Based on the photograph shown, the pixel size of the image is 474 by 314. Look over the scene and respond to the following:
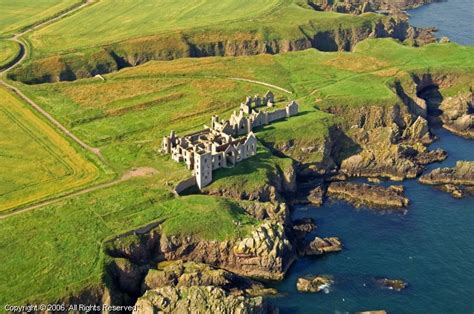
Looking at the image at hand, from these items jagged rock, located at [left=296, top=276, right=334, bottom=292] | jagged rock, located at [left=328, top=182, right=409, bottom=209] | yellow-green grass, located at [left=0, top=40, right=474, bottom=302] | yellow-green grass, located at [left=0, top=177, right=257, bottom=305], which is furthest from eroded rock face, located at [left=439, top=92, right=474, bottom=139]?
yellow-green grass, located at [left=0, top=177, right=257, bottom=305]

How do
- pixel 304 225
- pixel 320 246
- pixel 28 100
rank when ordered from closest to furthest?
pixel 320 246
pixel 304 225
pixel 28 100

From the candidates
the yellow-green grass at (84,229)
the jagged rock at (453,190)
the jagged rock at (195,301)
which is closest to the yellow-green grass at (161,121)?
the yellow-green grass at (84,229)

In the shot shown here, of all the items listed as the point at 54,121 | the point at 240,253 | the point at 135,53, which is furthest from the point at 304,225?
the point at 135,53

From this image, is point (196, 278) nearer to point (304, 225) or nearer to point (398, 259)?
point (304, 225)

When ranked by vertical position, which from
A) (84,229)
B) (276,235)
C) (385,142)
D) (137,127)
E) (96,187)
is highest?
(137,127)

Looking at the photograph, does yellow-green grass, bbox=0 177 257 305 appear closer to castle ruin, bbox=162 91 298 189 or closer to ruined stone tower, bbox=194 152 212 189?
ruined stone tower, bbox=194 152 212 189

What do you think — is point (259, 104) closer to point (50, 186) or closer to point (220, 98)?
point (220, 98)
